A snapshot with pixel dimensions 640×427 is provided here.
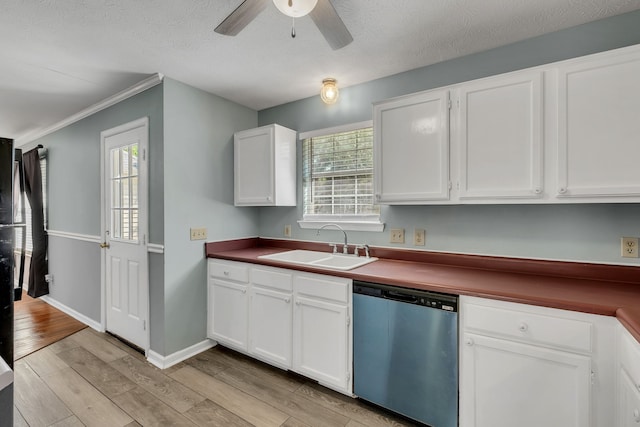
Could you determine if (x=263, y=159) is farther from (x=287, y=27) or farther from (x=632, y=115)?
(x=632, y=115)

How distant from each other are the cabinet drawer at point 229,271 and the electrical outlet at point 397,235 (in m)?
1.24

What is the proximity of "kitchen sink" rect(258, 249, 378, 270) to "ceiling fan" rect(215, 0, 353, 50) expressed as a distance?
1463mm

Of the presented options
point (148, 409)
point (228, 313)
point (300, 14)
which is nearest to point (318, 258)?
point (228, 313)

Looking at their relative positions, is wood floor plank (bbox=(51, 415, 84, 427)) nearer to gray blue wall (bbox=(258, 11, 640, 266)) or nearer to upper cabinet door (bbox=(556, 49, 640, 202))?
gray blue wall (bbox=(258, 11, 640, 266))

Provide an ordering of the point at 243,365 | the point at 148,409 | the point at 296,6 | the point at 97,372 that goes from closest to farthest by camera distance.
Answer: the point at 296,6 < the point at 148,409 < the point at 97,372 < the point at 243,365

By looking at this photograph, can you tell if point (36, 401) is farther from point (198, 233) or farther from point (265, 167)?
point (265, 167)

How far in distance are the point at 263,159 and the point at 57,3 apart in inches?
64.2

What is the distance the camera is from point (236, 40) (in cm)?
199

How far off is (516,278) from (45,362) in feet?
12.4

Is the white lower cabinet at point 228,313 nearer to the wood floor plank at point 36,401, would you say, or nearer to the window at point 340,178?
the window at point 340,178

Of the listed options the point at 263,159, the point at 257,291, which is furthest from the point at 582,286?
the point at 263,159

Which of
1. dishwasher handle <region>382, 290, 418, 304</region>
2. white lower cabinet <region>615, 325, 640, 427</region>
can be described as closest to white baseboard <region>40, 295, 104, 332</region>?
dishwasher handle <region>382, 290, 418, 304</region>

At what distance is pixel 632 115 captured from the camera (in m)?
1.48

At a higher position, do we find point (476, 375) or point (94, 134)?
point (94, 134)
